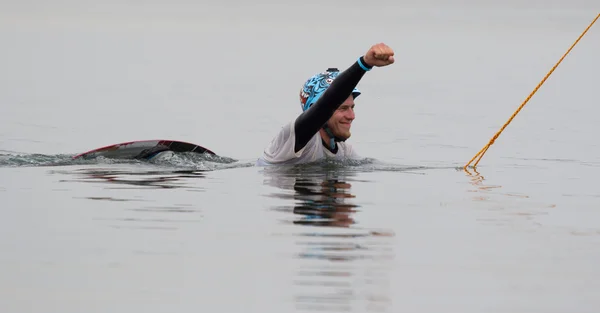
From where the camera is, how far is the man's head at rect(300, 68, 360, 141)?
13.3 metres

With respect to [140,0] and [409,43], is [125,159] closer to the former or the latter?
[409,43]

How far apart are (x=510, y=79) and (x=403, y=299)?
104 feet

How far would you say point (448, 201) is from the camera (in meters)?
12.7

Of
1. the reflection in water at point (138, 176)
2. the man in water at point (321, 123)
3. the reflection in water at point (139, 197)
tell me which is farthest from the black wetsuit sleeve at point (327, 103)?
the reflection in water at point (138, 176)

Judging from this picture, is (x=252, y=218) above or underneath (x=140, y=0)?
underneath

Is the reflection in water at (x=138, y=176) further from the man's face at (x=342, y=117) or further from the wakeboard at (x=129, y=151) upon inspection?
the man's face at (x=342, y=117)

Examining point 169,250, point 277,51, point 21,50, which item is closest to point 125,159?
point 169,250

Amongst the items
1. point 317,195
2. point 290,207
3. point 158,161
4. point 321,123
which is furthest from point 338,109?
point 158,161

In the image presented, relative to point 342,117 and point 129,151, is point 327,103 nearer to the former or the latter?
point 342,117

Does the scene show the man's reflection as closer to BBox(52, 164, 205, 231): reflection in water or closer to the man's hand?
BBox(52, 164, 205, 231): reflection in water

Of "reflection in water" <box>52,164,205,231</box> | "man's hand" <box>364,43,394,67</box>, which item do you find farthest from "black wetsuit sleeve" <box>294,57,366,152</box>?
"reflection in water" <box>52,164,205,231</box>

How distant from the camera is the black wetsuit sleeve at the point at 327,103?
12.1 metres

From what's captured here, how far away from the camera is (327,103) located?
1241cm

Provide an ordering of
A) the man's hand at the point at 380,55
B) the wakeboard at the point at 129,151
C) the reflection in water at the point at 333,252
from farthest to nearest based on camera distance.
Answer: the wakeboard at the point at 129,151, the man's hand at the point at 380,55, the reflection in water at the point at 333,252
